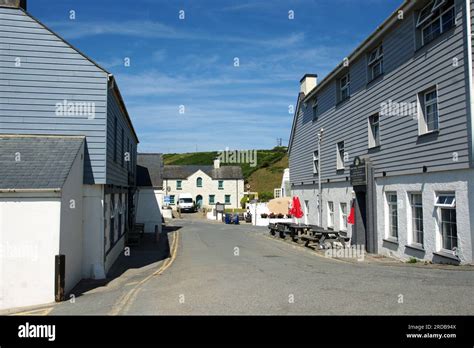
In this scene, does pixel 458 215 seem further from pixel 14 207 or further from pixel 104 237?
pixel 14 207

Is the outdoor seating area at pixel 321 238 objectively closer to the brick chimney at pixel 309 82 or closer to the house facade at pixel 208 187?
the brick chimney at pixel 309 82

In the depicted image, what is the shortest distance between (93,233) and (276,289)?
6410 mm

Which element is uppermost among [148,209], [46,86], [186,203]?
→ [46,86]

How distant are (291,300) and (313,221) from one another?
17.2m

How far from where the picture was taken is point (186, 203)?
5825 centimetres

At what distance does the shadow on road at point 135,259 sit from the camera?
477 inches

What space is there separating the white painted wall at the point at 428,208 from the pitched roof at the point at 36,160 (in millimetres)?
10278

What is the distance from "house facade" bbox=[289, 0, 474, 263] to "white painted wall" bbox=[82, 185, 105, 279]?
32.7 feet

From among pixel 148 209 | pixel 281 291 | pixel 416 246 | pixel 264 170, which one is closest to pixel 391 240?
pixel 416 246

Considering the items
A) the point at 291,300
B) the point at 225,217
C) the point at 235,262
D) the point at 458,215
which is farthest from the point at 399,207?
the point at 225,217

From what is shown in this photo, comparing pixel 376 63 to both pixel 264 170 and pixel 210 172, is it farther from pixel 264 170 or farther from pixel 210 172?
pixel 264 170

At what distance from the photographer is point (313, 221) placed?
25.0m

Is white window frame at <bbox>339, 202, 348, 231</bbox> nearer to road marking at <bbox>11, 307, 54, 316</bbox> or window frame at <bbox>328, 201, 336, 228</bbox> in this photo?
window frame at <bbox>328, 201, 336, 228</bbox>

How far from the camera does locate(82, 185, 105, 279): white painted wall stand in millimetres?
12984
